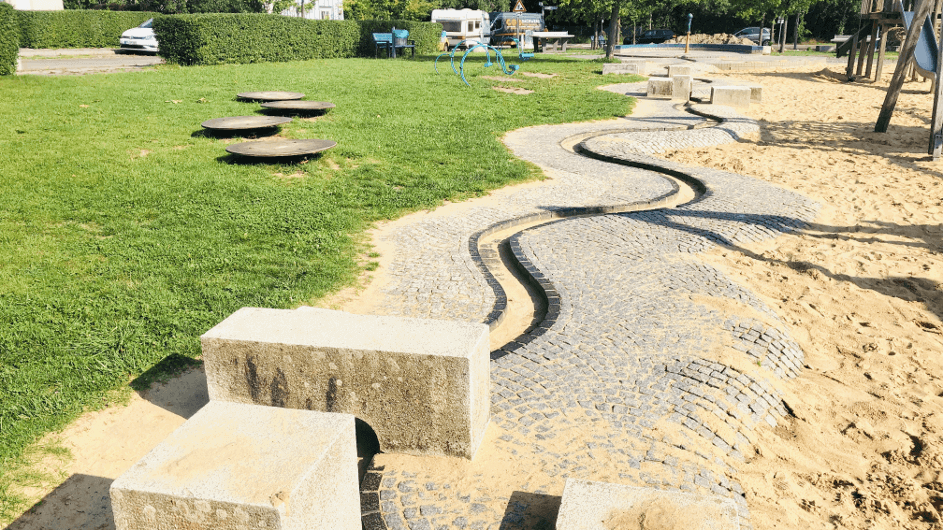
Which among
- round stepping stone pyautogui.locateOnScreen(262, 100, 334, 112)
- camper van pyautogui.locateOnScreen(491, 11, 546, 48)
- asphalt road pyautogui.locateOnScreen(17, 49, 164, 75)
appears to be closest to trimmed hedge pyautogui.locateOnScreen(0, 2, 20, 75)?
asphalt road pyautogui.locateOnScreen(17, 49, 164, 75)

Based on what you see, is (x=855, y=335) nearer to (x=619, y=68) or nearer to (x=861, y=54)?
(x=619, y=68)

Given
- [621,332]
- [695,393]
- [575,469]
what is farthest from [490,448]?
[621,332]

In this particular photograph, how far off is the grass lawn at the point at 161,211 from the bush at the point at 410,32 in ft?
50.8

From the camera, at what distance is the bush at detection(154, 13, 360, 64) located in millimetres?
23078

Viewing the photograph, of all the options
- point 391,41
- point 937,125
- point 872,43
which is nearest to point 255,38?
point 391,41

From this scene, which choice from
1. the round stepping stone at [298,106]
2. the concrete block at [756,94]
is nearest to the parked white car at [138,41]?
the round stepping stone at [298,106]

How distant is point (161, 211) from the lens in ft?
28.9

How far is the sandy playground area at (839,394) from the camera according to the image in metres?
4.14

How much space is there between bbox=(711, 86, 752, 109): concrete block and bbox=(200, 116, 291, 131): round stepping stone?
13.4m

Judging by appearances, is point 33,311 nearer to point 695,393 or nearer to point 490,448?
point 490,448

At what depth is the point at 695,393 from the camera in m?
5.07

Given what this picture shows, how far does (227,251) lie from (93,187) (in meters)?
3.07

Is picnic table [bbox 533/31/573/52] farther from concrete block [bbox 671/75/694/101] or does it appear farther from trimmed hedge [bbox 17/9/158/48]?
trimmed hedge [bbox 17/9/158/48]

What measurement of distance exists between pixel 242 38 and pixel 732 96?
53.7 feet
